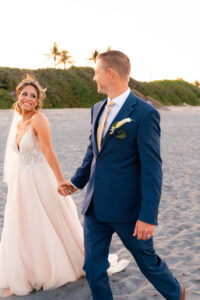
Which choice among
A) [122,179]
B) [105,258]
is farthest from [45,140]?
[105,258]

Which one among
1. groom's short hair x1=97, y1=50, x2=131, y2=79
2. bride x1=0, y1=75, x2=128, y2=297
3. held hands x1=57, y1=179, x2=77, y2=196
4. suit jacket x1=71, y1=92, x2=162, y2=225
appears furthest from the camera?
bride x1=0, y1=75, x2=128, y2=297

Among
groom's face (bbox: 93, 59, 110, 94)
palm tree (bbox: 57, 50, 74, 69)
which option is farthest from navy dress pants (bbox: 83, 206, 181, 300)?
palm tree (bbox: 57, 50, 74, 69)

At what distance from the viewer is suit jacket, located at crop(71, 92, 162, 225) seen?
8.54 ft

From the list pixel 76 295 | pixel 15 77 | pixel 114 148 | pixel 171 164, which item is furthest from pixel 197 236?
pixel 15 77

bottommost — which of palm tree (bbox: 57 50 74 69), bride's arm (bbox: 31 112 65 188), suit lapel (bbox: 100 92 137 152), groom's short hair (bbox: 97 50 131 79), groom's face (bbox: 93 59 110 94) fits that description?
bride's arm (bbox: 31 112 65 188)

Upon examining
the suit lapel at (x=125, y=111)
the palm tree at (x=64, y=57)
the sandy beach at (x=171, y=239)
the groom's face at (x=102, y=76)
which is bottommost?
the sandy beach at (x=171, y=239)

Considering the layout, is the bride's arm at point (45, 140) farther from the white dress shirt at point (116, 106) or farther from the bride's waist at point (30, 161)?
the white dress shirt at point (116, 106)

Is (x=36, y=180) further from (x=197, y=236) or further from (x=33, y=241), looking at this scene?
(x=197, y=236)

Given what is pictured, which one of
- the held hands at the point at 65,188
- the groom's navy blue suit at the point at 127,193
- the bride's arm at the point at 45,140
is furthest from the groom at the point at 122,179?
the bride's arm at the point at 45,140

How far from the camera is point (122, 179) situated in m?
2.74

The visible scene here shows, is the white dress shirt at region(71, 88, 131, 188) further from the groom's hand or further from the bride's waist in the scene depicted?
the bride's waist

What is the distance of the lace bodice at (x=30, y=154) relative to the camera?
12.0ft

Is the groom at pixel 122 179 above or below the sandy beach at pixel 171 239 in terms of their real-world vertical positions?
above

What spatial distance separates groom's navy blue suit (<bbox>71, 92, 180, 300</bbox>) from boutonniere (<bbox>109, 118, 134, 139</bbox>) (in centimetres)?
3
